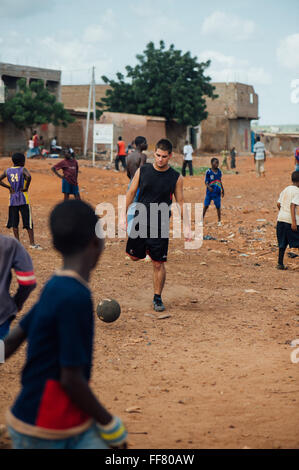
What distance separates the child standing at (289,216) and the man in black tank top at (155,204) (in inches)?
102

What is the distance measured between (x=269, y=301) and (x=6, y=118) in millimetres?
22120

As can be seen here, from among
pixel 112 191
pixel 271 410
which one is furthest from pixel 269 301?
pixel 112 191

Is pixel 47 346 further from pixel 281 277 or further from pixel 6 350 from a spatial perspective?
pixel 281 277

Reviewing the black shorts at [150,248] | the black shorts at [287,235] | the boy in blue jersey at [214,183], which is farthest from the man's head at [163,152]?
the boy in blue jersey at [214,183]

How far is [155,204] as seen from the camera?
6.23 m

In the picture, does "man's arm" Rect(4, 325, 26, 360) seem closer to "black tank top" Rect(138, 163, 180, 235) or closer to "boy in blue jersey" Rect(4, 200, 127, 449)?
"boy in blue jersey" Rect(4, 200, 127, 449)

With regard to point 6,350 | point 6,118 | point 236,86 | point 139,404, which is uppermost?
point 236,86

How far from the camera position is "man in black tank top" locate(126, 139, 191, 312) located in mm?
6215

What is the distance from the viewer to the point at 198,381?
453 cm

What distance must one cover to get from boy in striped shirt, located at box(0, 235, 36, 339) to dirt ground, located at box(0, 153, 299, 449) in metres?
0.82

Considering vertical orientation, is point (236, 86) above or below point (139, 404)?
above

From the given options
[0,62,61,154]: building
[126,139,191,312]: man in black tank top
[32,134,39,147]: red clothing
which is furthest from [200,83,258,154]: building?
[126,139,191,312]: man in black tank top

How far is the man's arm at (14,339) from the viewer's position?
226 centimetres

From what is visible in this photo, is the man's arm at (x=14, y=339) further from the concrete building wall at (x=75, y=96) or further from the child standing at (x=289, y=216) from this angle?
the concrete building wall at (x=75, y=96)
